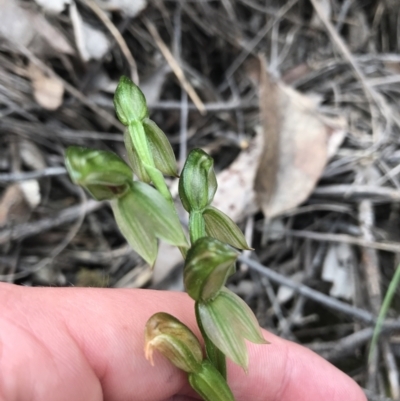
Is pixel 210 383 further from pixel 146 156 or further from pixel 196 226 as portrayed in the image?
pixel 146 156

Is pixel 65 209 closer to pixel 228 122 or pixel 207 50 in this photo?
pixel 228 122

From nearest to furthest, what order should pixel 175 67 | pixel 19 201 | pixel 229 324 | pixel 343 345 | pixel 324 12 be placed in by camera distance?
1. pixel 229 324
2. pixel 343 345
3. pixel 19 201
4. pixel 175 67
5. pixel 324 12

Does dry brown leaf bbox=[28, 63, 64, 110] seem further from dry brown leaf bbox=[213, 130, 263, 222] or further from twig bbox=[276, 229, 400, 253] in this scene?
twig bbox=[276, 229, 400, 253]

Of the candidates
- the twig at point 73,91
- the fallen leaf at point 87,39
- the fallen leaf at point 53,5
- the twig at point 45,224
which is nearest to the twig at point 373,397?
the twig at point 45,224

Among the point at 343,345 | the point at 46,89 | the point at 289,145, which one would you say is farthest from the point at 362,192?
the point at 46,89

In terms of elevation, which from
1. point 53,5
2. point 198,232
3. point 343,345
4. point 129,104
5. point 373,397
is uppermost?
point 53,5

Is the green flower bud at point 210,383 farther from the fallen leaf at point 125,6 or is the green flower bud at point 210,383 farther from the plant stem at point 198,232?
the fallen leaf at point 125,6
